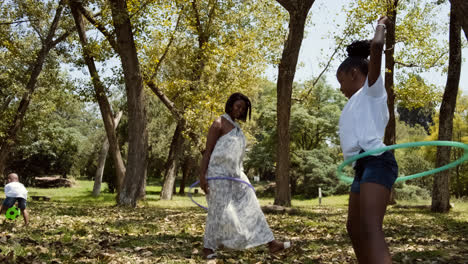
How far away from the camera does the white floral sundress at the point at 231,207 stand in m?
5.99

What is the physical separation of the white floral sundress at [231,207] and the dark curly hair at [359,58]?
2526mm

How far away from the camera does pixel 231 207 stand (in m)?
6.12

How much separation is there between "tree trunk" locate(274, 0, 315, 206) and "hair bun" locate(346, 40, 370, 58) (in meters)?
12.0

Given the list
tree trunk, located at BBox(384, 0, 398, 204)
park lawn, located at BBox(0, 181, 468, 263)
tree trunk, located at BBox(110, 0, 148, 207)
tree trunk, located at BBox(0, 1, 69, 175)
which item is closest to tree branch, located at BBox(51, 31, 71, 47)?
tree trunk, located at BBox(0, 1, 69, 175)

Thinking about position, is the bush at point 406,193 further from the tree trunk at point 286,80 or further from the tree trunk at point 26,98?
the tree trunk at point 26,98

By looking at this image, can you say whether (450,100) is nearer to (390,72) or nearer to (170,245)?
(390,72)

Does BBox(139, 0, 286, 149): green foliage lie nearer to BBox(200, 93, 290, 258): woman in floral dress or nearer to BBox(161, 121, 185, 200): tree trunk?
BBox(161, 121, 185, 200): tree trunk

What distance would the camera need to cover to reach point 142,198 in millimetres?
19281

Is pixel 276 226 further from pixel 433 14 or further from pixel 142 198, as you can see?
pixel 433 14

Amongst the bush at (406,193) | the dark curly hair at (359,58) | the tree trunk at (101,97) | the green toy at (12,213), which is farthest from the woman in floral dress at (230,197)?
the bush at (406,193)

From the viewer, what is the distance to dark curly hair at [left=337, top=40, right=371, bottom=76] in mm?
4023

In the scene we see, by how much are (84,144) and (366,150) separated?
63436mm

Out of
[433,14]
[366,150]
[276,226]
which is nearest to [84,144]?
[433,14]

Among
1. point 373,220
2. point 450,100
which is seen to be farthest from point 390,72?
point 373,220
